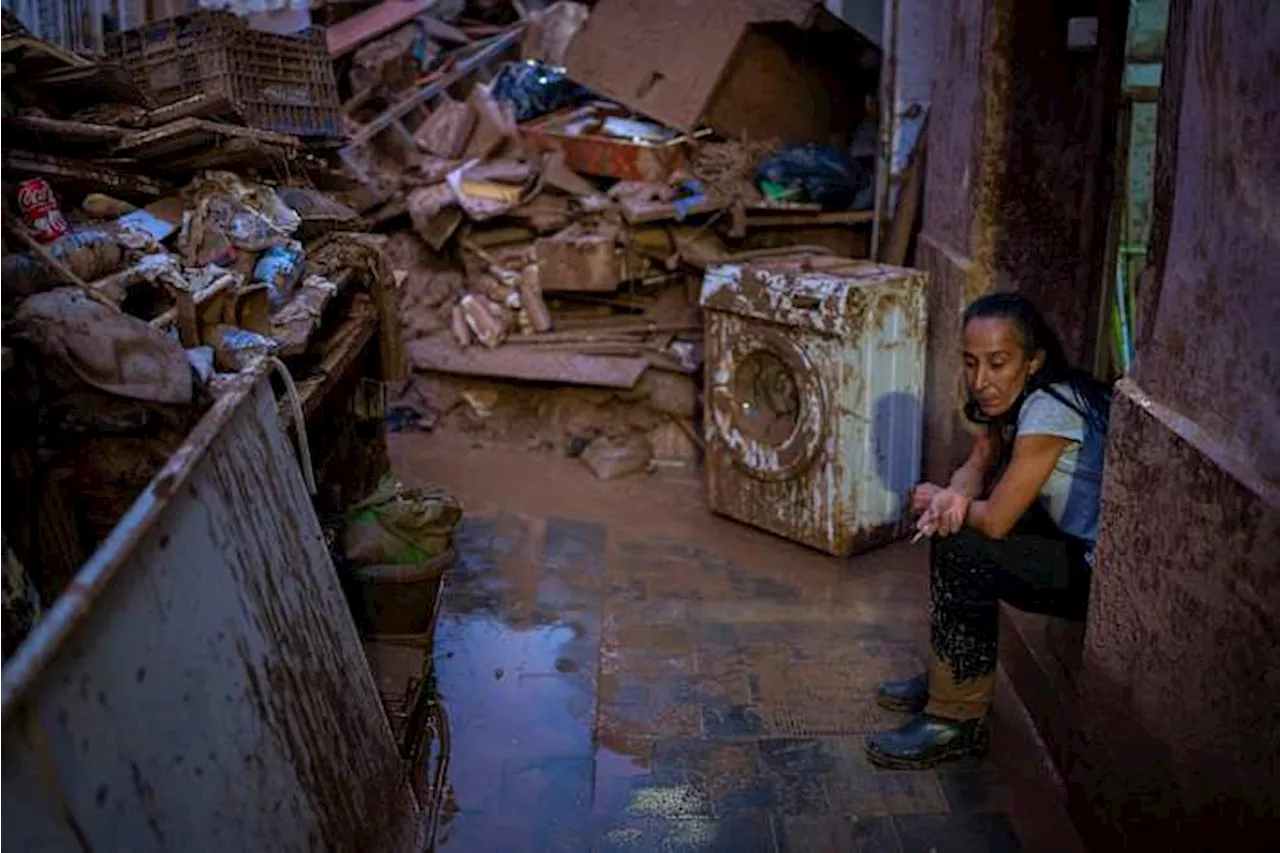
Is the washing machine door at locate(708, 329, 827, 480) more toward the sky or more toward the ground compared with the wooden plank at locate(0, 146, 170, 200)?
more toward the ground

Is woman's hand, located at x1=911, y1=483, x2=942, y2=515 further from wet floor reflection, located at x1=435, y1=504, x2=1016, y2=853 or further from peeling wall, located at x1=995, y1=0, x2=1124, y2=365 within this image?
peeling wall, located at x1=995, y1=0, x2=1124, y2=365

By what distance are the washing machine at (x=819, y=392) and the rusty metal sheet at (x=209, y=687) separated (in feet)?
9.90

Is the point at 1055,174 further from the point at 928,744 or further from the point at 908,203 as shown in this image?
the point at 928,744

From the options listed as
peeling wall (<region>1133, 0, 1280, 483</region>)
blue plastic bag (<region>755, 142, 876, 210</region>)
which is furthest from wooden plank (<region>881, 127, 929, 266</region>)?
peeling wall (<region>1133, 0, 1280, 483</region>)

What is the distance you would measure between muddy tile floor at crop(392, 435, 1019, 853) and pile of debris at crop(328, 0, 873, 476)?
41.1 inches

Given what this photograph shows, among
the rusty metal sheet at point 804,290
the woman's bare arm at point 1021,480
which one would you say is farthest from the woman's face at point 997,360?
the rusty metal sheet at point 804,290

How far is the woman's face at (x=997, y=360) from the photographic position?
12.1 feet

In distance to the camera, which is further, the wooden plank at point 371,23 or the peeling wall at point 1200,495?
the wooden plank at point 371,23

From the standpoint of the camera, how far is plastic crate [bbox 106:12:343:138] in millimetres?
5379

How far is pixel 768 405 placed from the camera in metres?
6.12

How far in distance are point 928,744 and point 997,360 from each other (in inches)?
50.8

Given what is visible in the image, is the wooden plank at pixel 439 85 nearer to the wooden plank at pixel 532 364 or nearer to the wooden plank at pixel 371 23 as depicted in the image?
the wooden plank at pixel 371 23

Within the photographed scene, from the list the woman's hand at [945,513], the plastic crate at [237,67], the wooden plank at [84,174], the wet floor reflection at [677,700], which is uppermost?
the plastic crate at [237,67]

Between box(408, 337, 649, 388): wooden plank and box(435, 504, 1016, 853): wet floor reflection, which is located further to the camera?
box(408, 337, 649, 388): wooden plank
